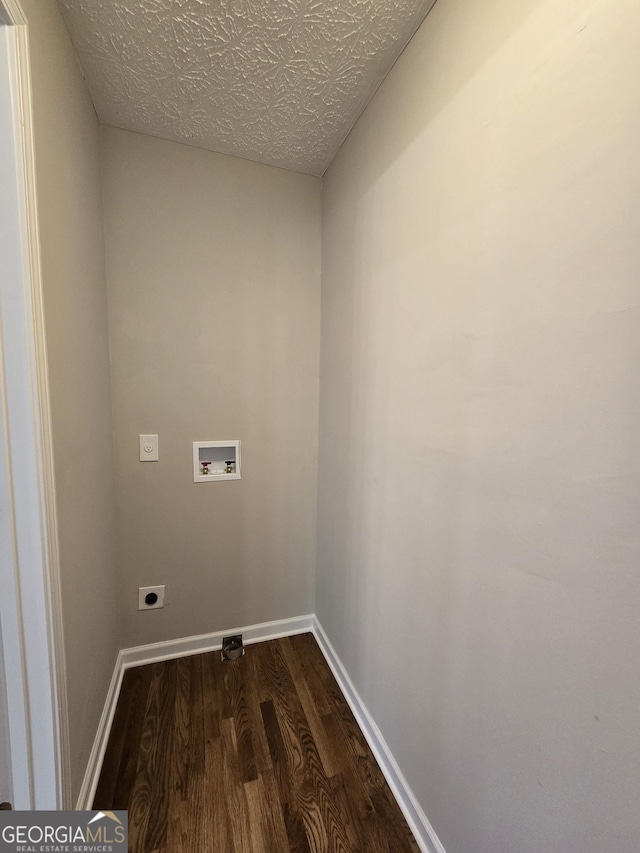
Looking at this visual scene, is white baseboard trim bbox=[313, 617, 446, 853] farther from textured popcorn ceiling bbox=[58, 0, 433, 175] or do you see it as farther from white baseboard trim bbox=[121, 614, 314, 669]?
textured popcorn ceiling bbox=[58, 0, 433, 175]

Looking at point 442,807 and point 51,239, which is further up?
point 51,239

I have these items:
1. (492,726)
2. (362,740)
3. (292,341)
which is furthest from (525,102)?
(362,740)

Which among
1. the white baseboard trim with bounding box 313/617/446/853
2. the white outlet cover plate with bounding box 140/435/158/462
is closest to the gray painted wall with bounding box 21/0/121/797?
the white outlet cover plate with bounding box 140/435/158/462

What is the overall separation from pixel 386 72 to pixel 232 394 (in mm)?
1341

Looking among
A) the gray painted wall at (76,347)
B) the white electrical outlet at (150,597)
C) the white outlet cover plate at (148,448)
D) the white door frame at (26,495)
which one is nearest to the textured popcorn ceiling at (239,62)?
the gray painted wall at (76,347)

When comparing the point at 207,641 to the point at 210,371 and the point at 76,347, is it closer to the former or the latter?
the point at 210,371

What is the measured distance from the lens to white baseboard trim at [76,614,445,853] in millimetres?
1042

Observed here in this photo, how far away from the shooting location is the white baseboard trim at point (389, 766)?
1.00 metres

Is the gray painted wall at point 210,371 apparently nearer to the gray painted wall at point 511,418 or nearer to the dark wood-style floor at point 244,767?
the dark wood-style floor at point 244,767

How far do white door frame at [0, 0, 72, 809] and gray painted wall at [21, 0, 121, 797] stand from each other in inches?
2.8

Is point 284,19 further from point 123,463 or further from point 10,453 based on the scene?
point 123,463

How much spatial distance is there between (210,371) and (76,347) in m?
0.61

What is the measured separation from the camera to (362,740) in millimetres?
1321

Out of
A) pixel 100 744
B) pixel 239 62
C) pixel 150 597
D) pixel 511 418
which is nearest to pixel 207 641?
pixel 150 597
